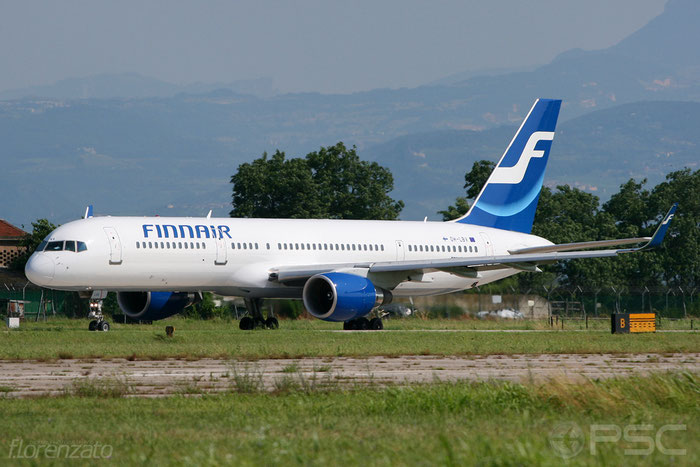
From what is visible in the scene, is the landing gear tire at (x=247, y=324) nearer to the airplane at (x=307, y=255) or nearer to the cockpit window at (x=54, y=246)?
the airplane at (x=307, y=255)

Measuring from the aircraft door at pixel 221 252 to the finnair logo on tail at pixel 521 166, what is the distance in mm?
13528

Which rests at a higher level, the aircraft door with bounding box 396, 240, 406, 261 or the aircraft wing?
the aircraft door with bounding box 396, 240, 406, 261

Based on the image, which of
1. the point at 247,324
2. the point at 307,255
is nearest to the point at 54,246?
the point at 247,324

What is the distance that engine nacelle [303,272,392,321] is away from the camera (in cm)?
3597

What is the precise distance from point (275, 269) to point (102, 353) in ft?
45.7

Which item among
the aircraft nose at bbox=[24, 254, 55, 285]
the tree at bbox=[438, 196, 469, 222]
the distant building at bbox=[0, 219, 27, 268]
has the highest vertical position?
the tree at bbox=[438, 196, 469, 222]

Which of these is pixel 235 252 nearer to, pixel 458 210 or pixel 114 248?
pixel 114 248

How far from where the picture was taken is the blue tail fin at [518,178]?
46.5 meters

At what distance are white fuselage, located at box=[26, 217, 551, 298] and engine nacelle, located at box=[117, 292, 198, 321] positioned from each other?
1.87 meters

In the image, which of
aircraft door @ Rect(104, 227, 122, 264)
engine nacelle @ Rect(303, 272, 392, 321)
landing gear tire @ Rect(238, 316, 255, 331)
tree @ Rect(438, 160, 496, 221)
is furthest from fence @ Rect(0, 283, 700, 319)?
tree @ Rect(438, 160, 496, 221)

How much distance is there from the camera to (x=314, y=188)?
84.2 meters

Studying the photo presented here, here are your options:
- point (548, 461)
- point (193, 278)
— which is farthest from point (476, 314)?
point (548, 461)

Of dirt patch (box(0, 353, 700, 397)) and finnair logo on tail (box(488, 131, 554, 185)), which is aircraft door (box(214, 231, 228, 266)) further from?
finnair logo on tail (box(488, 131, 554, 185))

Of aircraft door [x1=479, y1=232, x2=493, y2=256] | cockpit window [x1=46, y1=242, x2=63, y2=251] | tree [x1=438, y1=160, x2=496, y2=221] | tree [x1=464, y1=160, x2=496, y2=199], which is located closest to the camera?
cockpit window [x1=46, y1=242, x2=63, y2=251]
